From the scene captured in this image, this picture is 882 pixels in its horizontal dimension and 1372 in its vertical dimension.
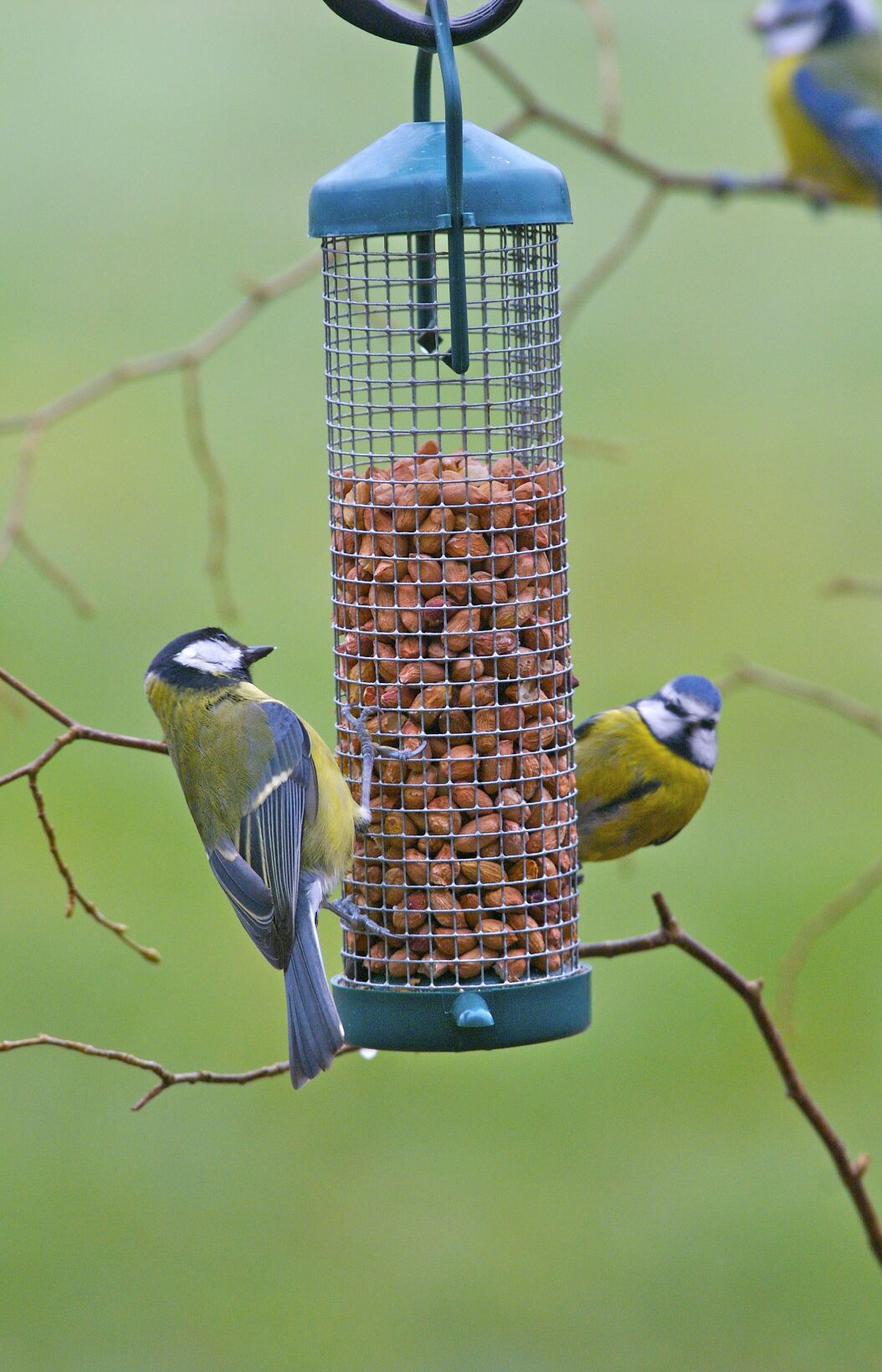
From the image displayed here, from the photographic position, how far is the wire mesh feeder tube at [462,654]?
394 cm

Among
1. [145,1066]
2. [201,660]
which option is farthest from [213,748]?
[145,1066]

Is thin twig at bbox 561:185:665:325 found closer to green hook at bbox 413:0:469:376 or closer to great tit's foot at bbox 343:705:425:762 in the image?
green hook at bbox 413:0:469:376

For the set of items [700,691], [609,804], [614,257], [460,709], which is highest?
[614,257]

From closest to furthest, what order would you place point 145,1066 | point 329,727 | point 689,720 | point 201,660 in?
point 145,1066, point 201,660, point 689,720, point 329,727

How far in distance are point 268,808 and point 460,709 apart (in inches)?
20.8

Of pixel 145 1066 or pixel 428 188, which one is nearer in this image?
pixel 145 1066

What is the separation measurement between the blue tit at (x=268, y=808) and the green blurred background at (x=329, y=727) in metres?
2.84

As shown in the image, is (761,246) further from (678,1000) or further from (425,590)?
(425,590)

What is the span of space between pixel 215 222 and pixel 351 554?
338 inches

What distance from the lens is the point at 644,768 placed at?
4711mm

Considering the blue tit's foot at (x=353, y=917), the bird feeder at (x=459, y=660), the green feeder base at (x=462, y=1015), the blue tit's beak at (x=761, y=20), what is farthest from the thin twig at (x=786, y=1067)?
the blue tit's beak at (x=761, y=20)

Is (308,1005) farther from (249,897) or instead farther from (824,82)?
(824,82)

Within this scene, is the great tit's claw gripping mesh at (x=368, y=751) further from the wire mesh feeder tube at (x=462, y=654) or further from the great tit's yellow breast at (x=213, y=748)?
the great tit's yellow breast at (x=213, y=748)

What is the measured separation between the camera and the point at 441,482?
3.97m
